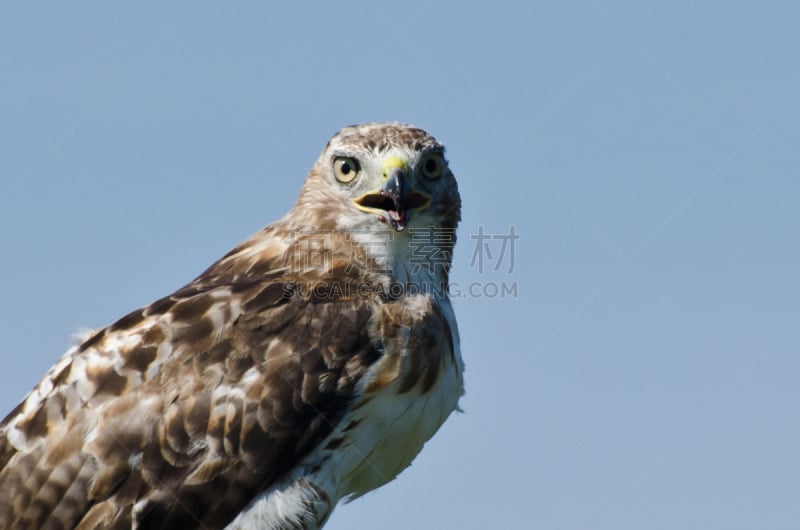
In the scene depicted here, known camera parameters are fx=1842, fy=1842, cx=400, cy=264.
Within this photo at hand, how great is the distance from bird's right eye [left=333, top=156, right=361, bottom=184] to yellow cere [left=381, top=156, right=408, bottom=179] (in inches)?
10.4

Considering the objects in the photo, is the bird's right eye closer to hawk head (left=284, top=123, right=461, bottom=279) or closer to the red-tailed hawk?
hawk head (left=284, top=123, right=461, bottom=279)

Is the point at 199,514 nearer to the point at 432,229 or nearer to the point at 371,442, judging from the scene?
the point at 371,442

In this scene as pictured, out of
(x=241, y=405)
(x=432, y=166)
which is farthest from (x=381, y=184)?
(x=241, y=405)

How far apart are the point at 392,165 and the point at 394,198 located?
0.22 meters

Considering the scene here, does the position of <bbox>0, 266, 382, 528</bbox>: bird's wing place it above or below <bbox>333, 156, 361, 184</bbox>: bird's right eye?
below

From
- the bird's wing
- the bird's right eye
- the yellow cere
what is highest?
the yellow cere

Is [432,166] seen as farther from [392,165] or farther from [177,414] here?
[177,414]

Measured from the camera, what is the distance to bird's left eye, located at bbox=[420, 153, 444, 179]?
12032 mm

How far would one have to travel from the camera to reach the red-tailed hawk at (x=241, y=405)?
10.7 meters

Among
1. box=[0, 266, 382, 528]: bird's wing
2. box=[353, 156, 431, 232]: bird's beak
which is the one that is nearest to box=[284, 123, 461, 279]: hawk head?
box=[353, 156, 431, 232]: bird's beak

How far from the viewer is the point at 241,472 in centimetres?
1073

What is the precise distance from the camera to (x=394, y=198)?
11.7 meters

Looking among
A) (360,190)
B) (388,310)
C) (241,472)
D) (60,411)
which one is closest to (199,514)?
(241,472)

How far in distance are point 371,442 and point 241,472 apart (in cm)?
79
